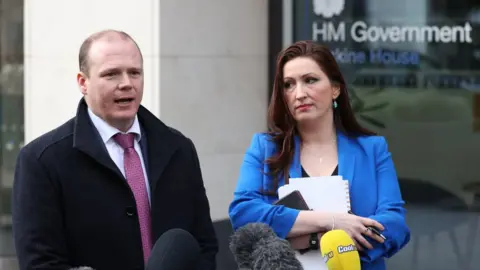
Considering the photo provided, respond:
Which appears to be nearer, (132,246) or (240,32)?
(132,246)

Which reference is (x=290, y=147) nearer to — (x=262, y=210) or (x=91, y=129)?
(x=262, y=210)

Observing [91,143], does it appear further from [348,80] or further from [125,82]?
[348,80]

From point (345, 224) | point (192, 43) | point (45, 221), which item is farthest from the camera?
point (192, 43)

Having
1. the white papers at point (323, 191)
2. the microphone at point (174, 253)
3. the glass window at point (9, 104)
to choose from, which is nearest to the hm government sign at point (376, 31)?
the glass window at point (9, 104)

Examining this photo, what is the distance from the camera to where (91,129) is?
3.25 m

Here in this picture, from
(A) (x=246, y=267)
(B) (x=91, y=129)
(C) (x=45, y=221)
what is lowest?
(A) (x=246, y=267)

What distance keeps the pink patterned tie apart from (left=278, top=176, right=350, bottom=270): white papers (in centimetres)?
75

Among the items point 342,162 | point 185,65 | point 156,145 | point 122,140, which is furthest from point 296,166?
point 185,65

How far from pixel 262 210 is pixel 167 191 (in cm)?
61

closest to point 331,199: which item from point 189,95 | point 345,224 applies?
point 345,224

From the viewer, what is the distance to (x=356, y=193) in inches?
151

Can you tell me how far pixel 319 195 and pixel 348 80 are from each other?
3.87 meters

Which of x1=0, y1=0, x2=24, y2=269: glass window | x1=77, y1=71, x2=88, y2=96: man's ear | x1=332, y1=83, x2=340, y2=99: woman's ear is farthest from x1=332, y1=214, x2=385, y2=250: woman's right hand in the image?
x1=0, y1=0, x2=24, y2=269: glass window

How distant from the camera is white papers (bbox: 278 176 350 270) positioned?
3.77 metres
